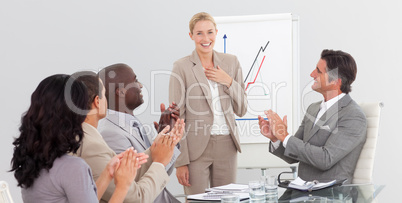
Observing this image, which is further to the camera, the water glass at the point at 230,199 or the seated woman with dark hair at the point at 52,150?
the water glass at the point at 230,199

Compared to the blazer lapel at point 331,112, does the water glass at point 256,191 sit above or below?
below

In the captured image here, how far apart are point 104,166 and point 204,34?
1629 mm

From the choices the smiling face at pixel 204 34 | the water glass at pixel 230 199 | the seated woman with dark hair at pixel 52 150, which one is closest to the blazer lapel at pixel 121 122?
the water glass at pixel 230 199

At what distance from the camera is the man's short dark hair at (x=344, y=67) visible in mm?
3236

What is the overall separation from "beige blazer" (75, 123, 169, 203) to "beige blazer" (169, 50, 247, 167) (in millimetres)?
1181

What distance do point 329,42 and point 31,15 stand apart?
295 centimetres

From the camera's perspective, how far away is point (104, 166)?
2166 mm

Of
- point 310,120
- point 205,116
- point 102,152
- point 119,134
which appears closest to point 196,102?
point 205,116

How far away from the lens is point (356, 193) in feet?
8.61

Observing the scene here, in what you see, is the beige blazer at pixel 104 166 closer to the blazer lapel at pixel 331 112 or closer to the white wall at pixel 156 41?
the blazer lapel at pixel 331 112

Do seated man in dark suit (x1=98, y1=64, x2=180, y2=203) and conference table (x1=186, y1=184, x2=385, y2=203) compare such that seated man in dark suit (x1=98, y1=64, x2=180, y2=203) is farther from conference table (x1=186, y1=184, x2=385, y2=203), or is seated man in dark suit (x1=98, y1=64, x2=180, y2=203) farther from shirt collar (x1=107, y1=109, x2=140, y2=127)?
conference table (x1=186, y1=184, x2=385, y2=203)

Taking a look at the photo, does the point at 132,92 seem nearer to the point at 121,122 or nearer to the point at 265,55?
the point at 121,122

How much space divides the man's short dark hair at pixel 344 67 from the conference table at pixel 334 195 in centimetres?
72

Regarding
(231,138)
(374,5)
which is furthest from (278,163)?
(374,5)
